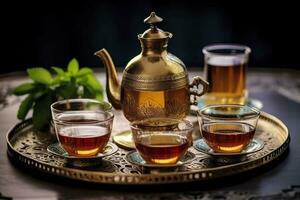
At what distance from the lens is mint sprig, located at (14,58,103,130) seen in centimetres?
150

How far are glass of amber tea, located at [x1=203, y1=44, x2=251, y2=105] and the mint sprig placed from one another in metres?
0.26

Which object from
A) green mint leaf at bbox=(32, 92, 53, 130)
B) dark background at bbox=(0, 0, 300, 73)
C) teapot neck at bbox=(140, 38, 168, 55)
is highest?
teapot neck at bbox=(140, 38, 168, 55)

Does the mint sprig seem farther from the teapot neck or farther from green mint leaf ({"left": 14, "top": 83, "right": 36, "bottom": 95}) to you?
the teapot neck

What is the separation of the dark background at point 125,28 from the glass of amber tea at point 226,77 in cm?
109

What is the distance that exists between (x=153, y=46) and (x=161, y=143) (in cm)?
24

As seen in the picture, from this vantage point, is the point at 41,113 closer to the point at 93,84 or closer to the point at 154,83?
the point at 93,84

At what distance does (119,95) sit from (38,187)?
0.34 metres

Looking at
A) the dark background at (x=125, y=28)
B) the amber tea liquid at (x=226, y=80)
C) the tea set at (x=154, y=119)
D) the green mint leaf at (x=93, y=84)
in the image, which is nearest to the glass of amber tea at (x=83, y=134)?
the tea set at (x=154, y=119)

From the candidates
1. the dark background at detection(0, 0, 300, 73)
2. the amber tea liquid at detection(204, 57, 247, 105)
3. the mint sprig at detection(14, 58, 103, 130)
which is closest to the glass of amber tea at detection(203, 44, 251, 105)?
the amber tea liquid at detection(204, 57, 247, 105)

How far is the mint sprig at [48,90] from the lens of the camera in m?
1.50

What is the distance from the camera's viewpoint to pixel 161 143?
1220 mm

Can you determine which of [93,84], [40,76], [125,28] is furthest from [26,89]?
[125,28]

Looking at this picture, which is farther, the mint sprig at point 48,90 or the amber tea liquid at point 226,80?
the amber tea liquid at point 226,80

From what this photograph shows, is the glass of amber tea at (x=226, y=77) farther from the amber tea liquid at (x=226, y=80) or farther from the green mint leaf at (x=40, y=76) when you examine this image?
the green mint leaf at (x=40, y=76)
